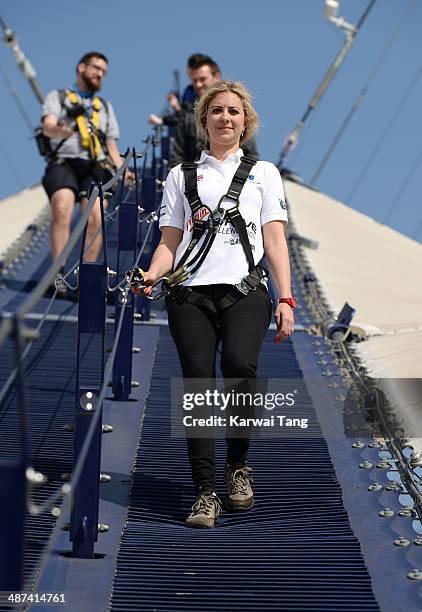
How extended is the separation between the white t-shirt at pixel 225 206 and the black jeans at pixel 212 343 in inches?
2.3

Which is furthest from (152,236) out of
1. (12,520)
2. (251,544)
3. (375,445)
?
(12,520)

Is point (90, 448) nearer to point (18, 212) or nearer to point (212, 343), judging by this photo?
point (212, 343)

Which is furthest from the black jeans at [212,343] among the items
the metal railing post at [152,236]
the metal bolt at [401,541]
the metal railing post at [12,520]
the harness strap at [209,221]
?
the metal railing post at [152,236]

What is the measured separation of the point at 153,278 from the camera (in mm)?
4930

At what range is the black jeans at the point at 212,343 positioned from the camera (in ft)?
16.0

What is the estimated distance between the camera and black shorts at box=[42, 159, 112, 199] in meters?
8.95

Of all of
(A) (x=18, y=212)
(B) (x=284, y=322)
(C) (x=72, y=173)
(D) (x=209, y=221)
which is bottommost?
(A) (x=18, y=212)

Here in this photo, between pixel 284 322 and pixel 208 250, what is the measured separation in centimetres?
36

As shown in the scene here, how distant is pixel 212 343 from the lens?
4.95 m

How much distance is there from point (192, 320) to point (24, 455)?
192 centimetres

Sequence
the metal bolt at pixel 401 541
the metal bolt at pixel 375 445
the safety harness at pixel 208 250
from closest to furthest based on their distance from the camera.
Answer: the metal bolt at pixel 401 541 < the safety harness at pixel 208 250 < the metal bolt at pixel 375 445

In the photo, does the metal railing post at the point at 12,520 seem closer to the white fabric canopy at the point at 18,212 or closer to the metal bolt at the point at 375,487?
the metal bolt at the point at 375,487

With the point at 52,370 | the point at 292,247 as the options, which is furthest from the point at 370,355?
the point at 292,247

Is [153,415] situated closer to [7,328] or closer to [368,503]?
[368,503]
